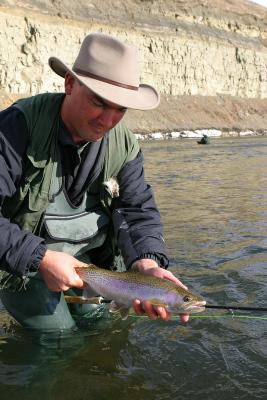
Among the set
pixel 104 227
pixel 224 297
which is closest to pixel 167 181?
pixel 224 297

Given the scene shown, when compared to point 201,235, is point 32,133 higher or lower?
higher

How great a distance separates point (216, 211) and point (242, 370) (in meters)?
7.23

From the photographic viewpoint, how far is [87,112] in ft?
11.7

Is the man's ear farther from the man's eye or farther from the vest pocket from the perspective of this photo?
the vest pocket

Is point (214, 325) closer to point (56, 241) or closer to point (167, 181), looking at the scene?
point (56, 241)

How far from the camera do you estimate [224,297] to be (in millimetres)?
5730

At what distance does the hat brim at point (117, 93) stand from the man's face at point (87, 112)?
0.07 meters

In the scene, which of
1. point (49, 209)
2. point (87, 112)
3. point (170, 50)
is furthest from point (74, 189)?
point (170, 50)

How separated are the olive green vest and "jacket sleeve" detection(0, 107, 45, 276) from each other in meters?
0.07

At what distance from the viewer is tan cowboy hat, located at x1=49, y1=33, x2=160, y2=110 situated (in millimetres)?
3447

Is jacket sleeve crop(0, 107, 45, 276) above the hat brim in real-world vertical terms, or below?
below

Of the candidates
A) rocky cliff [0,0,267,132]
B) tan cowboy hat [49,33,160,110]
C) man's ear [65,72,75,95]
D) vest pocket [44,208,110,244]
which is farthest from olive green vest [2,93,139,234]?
rocky cliff [0,0,267,132]

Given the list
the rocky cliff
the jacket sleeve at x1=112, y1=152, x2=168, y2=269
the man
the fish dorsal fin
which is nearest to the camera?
the man

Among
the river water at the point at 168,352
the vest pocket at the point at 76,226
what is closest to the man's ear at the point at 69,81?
the vest pocket at the point at 76,226
